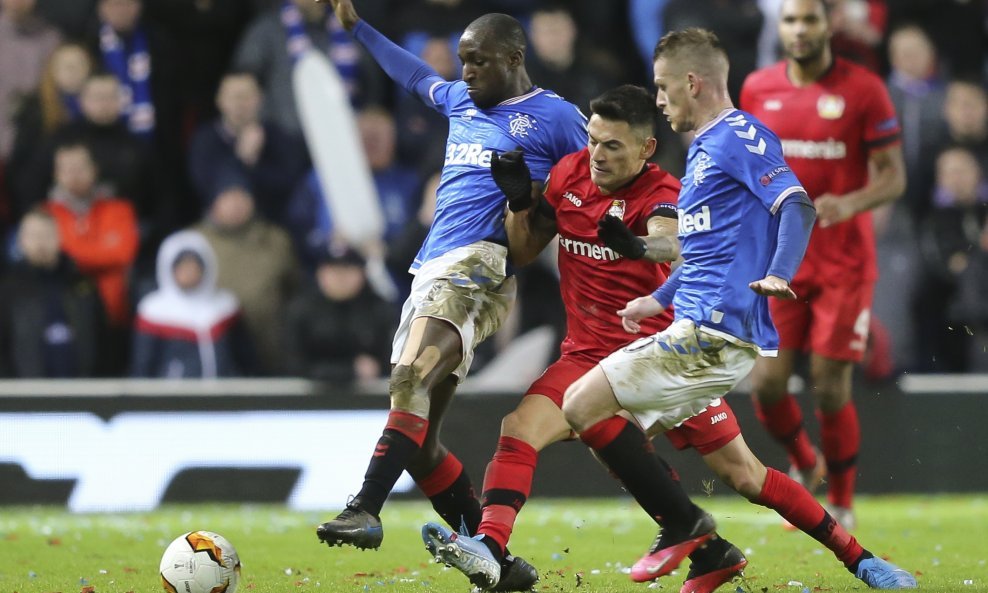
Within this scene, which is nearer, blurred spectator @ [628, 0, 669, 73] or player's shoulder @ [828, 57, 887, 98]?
player's shoulder @ [828, 57, 887, 98]

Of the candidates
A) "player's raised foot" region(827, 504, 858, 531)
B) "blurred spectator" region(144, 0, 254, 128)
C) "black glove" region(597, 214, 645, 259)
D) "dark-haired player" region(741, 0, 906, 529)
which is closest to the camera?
"black glove" region(597, 214, 645, 259)

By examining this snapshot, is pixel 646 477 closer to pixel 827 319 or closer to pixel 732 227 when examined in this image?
pixel 732 227

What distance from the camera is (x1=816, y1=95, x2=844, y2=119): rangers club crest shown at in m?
8.03

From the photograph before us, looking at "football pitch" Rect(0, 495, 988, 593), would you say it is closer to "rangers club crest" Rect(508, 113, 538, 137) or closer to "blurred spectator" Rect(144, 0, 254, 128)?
"rangers club crest" Rect(508, 113, 538, 137)

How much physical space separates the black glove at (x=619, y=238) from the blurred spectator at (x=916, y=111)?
6300 mm

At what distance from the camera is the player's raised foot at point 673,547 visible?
5.79 metres

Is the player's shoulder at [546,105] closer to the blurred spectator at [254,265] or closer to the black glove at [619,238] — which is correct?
the black glove at [619,238]

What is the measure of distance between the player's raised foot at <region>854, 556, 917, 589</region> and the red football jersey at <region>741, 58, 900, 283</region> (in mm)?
2385

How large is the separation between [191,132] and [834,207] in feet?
20.4

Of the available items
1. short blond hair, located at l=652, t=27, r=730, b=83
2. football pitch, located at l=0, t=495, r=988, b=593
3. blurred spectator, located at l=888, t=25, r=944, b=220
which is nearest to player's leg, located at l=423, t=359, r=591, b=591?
football pitch, located at l=0, t=495, r=988, b=593

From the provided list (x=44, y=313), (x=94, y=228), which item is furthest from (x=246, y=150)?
(x=44, y=313)

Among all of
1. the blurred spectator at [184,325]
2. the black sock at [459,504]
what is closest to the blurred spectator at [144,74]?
the blurred spectator at [184,325]

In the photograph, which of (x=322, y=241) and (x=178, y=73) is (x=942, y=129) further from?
(x=178, y=73)

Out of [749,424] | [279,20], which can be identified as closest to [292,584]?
[749,424]
